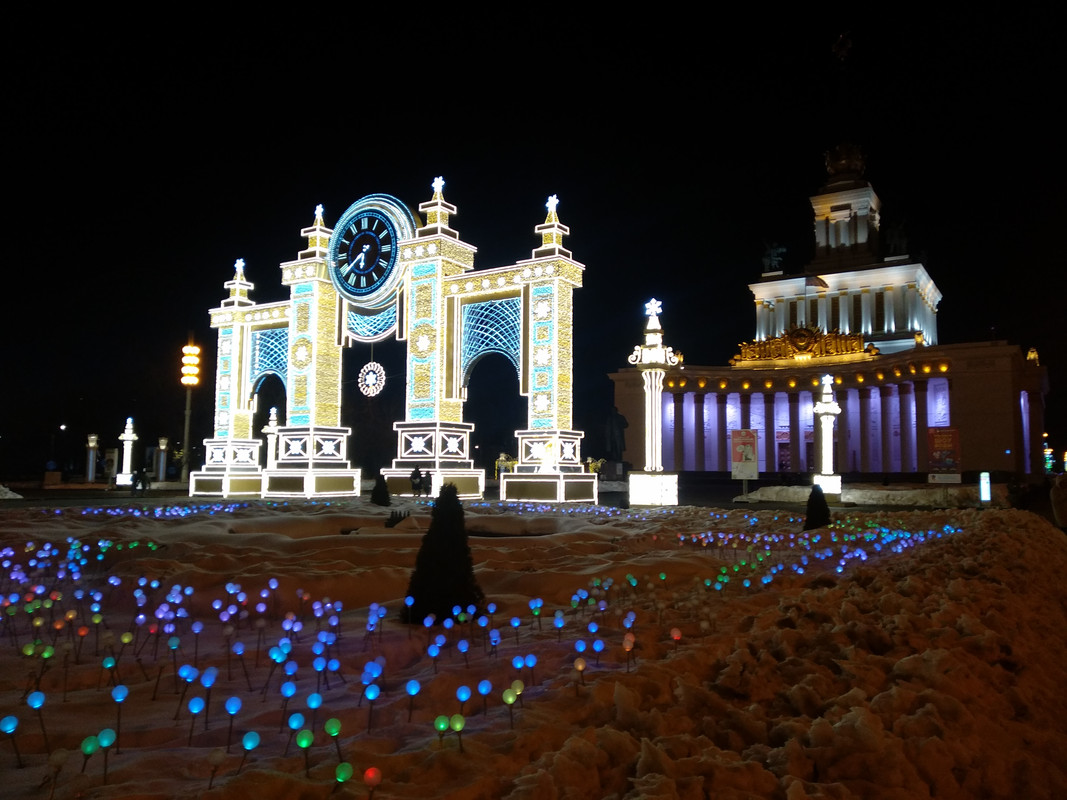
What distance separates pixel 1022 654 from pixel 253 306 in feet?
82.4

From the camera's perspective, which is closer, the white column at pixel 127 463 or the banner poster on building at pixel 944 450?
the banner poster on building at pixel 944 450

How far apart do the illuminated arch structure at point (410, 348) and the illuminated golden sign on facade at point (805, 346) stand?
30540mm

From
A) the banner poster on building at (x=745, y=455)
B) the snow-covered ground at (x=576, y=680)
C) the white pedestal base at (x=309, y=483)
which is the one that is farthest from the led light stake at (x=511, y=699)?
the white pedestal base at (x=309, y=483)

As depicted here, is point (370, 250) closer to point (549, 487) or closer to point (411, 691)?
point (549, 487)

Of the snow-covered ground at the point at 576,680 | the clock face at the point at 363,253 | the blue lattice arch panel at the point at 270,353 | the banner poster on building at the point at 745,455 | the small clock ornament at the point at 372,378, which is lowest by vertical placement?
the snow-covered ground at the point at 576,680

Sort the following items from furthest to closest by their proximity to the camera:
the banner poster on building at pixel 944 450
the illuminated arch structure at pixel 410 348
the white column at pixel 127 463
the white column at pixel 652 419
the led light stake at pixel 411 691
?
the white column at pixel 127 463, the banner poster on building at pixel 944 450, the illuminated arch structure at pixel 410 348, the white column at pixel 652 419, the led light stake at pixel 411 691

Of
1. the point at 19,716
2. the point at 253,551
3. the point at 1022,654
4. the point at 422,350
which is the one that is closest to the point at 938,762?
the point at 1022,654

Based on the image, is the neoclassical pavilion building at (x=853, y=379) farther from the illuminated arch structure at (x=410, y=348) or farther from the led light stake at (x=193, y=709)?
the led light stake at (x=193, y=709)

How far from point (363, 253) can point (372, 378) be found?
13.2 feet

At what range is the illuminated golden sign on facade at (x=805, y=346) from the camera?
4591 centimetres

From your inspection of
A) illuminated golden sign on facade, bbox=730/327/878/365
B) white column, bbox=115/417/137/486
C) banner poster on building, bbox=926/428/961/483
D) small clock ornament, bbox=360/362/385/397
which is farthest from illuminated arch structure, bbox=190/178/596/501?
illuminated golden sign on facade, bbox=730/327/878/365

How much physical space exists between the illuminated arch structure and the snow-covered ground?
11.1 m

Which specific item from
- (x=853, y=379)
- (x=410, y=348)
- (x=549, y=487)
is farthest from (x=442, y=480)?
(x=853, y=379)

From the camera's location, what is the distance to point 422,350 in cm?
2172
